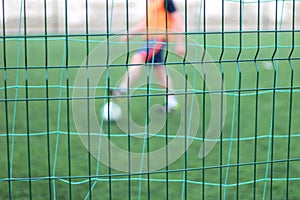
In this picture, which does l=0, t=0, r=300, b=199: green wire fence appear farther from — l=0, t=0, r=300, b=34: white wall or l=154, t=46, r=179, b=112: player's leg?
l=0, t=0, r=300, b=34: white wall

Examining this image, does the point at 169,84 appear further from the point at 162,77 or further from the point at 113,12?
the point at 113,12

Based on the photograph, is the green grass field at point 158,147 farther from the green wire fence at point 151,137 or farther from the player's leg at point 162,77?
the player's leg at point 162,77

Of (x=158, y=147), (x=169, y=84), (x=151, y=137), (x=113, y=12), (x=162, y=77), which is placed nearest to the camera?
(x=158, y=147)

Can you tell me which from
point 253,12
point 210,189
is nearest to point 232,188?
point 210,189

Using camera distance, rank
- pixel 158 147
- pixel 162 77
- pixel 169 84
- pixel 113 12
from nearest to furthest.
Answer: pixel 158 147, pixel 162 77, pixel 169 84, pixel 113 12

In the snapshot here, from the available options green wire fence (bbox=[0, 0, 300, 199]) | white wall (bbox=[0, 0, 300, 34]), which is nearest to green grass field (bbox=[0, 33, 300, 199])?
green wire fence (bbox=[0, 0, 300, 199])

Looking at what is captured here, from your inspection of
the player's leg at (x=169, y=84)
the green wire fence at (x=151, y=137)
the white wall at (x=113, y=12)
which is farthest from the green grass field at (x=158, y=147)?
the white wall at (x=113, y=12)

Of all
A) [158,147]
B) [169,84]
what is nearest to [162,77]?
[169,84]

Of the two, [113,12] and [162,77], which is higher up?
[113,12]

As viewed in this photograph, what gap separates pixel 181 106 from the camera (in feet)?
25.1

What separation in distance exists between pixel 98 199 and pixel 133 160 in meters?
1.34

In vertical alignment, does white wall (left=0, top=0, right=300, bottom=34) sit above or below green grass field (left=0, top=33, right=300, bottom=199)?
above

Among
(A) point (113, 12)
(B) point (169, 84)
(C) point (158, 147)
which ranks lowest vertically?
(C) point (158, 147)

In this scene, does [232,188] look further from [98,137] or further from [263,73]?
[263,73]
